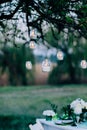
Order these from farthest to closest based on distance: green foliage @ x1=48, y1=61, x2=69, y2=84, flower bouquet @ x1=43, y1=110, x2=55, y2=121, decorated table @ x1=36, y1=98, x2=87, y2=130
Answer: green foliage @ x1=48, y1=61, x2=69, y2=84 → flower bouquet @ x1=43, y1=110, x2=55, y2=121 → decorated table @ x1=36, y1=98, x2=87, y2=130

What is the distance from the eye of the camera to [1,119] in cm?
1150

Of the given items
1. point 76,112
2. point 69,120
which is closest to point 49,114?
point 69,120

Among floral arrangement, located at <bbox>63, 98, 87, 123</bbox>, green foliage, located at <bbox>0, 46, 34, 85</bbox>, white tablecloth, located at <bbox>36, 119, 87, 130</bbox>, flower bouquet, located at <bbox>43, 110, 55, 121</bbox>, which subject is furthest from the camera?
green foliage, located at <bbox>0, 46, 34, 85</bbox>

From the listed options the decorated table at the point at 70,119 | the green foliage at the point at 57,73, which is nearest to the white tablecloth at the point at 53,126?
the decorated table at the point at 70,119

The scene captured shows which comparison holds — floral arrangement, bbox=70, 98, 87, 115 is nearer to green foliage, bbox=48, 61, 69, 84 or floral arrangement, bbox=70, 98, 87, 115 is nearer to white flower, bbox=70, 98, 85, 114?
white flower, bbox=70, 98, 85, 114

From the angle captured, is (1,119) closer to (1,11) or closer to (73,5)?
(1,11)

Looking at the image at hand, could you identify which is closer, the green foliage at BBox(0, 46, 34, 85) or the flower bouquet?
the flower bouquet

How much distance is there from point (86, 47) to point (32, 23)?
25.9 meters

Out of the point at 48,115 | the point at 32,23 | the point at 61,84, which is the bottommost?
the point at 61,84

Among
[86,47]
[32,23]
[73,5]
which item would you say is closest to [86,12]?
[73,5]

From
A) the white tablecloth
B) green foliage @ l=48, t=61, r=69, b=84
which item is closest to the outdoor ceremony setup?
the white tablecloth

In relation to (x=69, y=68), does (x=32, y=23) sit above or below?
above

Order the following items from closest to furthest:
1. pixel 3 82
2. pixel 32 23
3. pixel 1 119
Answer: pixel 32 23
pixel 1 119
pixel 3 82

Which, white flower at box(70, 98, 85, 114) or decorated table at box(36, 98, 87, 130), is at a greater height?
white flower at box(70, 98, 85, 114)
